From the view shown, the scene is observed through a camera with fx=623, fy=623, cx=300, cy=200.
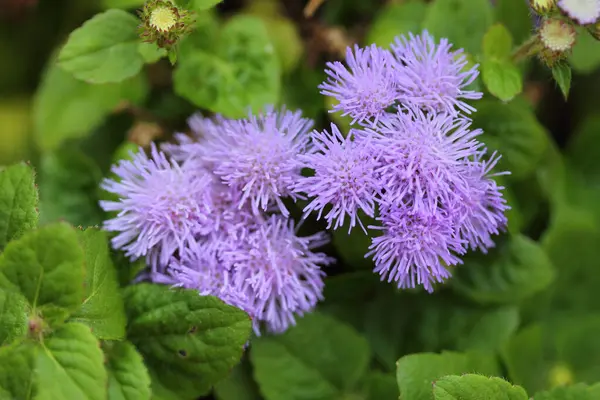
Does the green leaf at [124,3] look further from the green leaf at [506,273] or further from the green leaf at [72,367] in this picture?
the green leaf at [506,273]

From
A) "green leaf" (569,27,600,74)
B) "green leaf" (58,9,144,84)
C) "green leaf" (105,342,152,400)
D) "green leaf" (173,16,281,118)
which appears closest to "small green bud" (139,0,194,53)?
"green leaf" (58,9,144,84)

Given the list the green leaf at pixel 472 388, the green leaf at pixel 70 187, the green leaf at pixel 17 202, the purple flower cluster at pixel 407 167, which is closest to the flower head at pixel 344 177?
the purple flower cluster at pixel 407 167

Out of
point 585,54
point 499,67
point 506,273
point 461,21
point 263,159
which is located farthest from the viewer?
point 585,54

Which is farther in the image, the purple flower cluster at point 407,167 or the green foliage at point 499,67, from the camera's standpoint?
the green foliage at point 499,67

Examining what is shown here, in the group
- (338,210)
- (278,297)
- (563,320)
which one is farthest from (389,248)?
(563,320)

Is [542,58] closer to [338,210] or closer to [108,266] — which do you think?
[338,210]

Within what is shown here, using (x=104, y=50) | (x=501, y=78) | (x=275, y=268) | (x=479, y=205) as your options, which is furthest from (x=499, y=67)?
(x=104, y=50)

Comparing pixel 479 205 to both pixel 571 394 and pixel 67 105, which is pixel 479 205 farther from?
pixel 67 105
